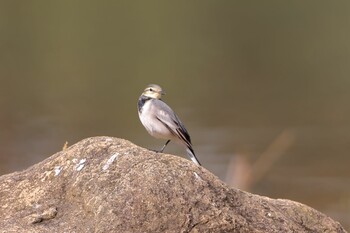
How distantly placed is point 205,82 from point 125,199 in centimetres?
2082

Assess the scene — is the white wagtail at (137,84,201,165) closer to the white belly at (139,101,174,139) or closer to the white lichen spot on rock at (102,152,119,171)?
the white belly at (139,101,174,139)

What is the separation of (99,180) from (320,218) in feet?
5.15

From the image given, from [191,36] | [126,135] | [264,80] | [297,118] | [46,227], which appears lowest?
[46,227]

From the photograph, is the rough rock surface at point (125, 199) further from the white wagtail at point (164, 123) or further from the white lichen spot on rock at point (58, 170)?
the white wagtail at point (164, 123)

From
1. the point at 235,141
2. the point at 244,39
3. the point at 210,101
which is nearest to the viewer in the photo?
the point at 235,141

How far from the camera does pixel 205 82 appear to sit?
2673 cm

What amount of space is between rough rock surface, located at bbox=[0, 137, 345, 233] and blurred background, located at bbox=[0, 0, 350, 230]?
451cm

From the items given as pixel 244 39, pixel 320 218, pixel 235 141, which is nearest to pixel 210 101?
pixel 235 141

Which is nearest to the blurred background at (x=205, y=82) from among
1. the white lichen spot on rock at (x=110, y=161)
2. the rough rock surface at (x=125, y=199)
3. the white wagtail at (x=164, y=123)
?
the white wagtail at (x=164, y=123)

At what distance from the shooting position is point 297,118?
2220 centimetres

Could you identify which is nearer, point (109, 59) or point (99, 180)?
point (99, 180)

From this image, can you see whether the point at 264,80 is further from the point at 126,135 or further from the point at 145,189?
the point at 145,189

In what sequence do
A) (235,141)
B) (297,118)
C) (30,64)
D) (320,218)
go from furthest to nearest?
(30,64) → (297,118) → (235,141) → (320,218)

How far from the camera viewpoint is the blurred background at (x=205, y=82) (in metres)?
18.0
